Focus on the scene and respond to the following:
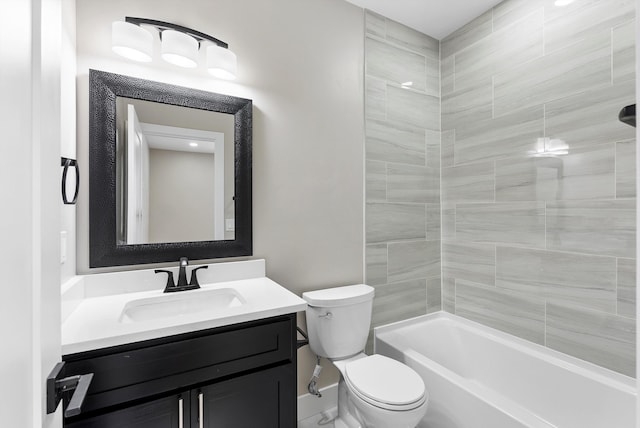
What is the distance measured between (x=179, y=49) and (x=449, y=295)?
96.8 inches

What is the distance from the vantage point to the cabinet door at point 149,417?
0.95m

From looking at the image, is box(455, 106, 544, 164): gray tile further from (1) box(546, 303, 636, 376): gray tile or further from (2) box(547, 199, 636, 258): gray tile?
(1) box(546, 303, 636, 376): gray tile

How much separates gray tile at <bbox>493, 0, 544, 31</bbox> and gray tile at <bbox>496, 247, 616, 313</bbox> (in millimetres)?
1506

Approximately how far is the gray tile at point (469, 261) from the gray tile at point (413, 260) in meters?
0.08

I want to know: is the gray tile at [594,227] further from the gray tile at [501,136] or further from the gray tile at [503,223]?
the gray tile at [501,136]

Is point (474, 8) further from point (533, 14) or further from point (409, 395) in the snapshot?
point (409, 395)

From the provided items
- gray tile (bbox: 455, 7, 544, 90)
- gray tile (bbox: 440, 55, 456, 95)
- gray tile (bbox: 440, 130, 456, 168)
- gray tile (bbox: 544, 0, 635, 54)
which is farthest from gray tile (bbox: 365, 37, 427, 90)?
gray tile (bbox: 544, 0, 635, 54)

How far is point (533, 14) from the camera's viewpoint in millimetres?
1901

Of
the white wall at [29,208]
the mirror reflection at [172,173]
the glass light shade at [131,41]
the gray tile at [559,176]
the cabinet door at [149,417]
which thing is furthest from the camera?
the gray tile at [559,176]

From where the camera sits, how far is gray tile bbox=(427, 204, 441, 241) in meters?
2.44

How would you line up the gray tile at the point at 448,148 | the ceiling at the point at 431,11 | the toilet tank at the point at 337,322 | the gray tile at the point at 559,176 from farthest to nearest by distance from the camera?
1. the gray tile at the point at 448,148
2. the ceiling at the point at 431,11
3. the toilet tank at the point at 337,322
4. the gray tile at the point at 559,176

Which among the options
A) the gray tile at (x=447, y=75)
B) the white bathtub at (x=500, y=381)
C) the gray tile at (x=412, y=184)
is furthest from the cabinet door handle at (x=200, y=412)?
the gray tile at (x=447, y=75)

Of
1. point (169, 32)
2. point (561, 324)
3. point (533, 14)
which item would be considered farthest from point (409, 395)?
point (533, 14)

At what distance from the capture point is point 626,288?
1535 mm
